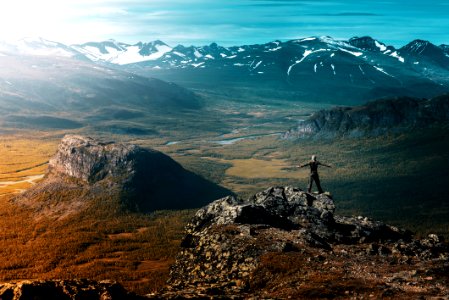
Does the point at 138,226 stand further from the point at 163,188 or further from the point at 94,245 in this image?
the point at 163,188

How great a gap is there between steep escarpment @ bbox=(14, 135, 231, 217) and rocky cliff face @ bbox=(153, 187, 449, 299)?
87.8m

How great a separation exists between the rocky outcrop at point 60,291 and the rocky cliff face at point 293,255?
204 inches

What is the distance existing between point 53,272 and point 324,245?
59.4 metres

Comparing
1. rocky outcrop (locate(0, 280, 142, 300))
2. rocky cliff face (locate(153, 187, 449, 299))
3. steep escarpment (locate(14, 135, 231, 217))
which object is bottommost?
steep escarpment (locate(14, 135, 231, 217))

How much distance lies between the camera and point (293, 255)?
38.4 meters

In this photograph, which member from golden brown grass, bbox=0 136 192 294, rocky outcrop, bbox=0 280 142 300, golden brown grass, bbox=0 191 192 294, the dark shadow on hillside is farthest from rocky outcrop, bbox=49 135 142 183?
rocky outcrop, bbox=0 280 142 300

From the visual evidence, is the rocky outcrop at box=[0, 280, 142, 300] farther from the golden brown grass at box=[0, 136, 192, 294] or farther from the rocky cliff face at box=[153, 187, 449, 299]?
the golden brown grass at box=[0, 136, 192, 294]

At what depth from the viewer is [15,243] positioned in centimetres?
10156

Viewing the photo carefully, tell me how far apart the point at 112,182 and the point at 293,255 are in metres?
114

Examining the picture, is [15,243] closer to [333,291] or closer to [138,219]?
[138,219]

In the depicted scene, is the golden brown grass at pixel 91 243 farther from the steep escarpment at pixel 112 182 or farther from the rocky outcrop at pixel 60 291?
the rocky outcrop at pixel 60 291

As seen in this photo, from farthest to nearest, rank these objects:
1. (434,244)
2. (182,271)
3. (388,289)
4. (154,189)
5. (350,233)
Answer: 1. (154,189)
2. (350,233)
3. (434,244)
4. (182,271)
5. (388,289)

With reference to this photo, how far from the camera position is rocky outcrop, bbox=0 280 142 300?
21.9 m

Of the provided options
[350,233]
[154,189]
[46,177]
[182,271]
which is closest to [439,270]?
[350,233]
